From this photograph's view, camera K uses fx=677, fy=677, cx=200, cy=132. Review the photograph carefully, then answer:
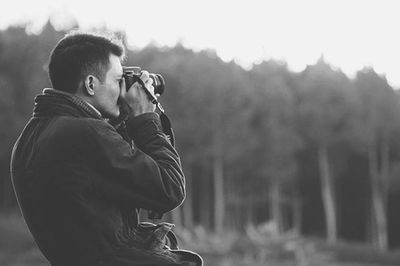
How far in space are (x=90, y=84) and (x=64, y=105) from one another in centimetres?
10

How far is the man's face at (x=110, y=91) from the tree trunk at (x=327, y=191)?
36.3m

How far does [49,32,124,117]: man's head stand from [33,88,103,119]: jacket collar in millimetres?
38

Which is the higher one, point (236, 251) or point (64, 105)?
point (64, 105)

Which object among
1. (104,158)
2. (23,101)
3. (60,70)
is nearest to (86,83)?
(60,70)

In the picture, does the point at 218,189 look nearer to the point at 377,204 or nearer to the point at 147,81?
the point at 377,204

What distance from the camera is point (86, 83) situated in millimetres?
1994

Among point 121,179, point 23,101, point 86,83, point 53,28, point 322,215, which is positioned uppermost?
point 53,28

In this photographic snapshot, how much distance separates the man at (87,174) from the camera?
189cm

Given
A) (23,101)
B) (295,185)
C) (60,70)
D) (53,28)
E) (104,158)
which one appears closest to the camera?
(104,158)

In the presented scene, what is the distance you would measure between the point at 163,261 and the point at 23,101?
109ft

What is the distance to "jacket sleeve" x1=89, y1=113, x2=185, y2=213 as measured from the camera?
1.89 m

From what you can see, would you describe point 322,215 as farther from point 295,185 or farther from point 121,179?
point 121,179

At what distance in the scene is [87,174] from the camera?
190 cm

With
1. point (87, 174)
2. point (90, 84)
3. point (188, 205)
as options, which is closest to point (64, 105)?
point (90, 84)
